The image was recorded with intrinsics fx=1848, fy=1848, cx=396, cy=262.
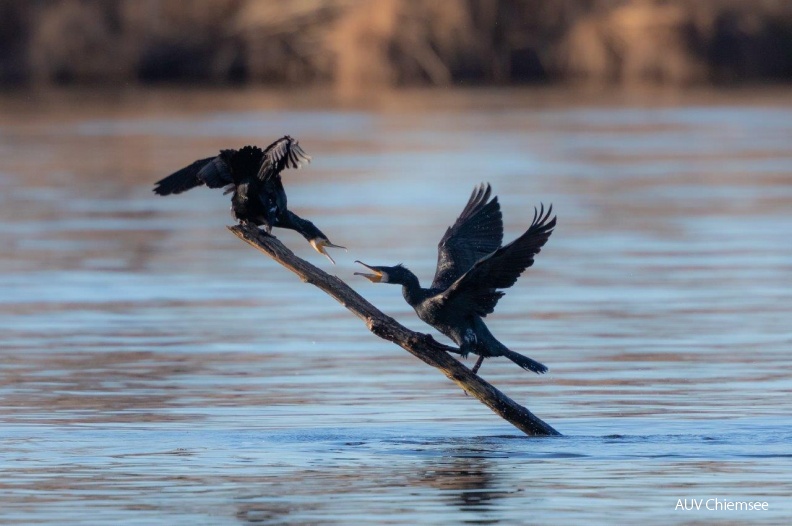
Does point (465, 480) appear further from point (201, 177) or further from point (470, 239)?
point (201, 177)

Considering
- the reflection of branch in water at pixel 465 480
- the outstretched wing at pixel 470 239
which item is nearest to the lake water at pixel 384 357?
the reflection of branch in water at pixel 465 480

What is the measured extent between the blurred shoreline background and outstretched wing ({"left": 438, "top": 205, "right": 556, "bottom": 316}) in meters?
28.3

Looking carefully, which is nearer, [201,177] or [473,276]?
[473,276]

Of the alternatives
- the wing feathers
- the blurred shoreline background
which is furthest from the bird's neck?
the blurred shoreline background

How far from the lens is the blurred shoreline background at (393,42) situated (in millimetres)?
36000

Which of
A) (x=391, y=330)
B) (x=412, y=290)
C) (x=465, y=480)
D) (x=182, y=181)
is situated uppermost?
(x=182, y=181)

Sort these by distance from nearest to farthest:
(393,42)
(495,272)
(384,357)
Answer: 1. (495,272)
2. (384,357)
3. (393,42)

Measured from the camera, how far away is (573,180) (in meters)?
19.8

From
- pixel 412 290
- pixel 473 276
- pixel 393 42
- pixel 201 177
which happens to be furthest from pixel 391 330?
pixel 393 42

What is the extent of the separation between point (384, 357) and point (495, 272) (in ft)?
9.13

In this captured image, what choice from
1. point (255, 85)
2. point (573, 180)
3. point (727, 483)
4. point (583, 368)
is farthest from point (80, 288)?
point (255, 85)

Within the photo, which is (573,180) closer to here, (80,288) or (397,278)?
(80,288)

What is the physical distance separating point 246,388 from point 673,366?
2.23m

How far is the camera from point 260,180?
773cm
